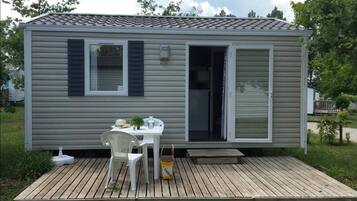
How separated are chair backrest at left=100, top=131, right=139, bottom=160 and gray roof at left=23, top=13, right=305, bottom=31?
287 cm

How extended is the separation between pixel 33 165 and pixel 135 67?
2465 millimetres

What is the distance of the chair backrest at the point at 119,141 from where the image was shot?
547 centimetres

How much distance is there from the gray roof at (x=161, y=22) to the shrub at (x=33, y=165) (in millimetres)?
2338

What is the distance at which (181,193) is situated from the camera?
5.32 meters

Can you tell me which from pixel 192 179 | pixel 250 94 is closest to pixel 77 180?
pixel 192 179

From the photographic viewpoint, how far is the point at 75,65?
305 inches

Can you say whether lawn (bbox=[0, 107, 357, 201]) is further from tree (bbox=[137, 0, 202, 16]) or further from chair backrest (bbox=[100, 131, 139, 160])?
tree (bbox=[137, 0, 202, 16])

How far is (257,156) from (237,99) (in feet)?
3.73

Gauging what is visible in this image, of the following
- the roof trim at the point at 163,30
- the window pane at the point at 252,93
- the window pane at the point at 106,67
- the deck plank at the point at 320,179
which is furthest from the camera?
the window pane at the point at 252,93

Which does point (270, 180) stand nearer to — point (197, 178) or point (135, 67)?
point (197, 178)

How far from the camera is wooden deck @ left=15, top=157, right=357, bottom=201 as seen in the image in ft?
17.1

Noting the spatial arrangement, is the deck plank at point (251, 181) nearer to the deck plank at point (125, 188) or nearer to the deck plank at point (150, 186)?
the deck plank at point (150, 186)

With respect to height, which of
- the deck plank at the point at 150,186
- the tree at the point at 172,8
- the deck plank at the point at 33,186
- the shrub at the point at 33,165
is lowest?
the deck plank at the point at 33,186

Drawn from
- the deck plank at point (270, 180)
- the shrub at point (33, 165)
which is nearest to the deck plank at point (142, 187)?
the shrub at point (33, 165)
